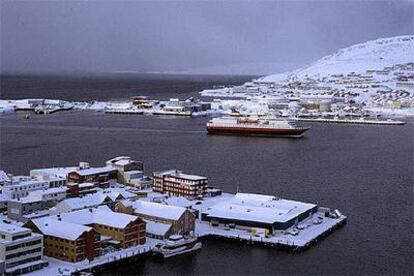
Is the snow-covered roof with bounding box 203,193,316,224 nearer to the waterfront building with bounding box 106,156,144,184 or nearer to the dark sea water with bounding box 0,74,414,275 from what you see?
the dark sea water with bounding box 0,74,414,275

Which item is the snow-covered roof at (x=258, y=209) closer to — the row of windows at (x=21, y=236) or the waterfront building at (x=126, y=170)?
the waterfront building at (x=126, y=170)

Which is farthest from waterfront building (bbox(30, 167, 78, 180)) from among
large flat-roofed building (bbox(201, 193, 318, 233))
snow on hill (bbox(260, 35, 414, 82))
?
snow on hill (bbox(260, 35, 414, 82))

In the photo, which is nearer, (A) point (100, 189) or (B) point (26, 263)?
(B) point (26, 263)

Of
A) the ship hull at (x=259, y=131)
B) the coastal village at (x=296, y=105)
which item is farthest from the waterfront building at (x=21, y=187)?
the coastal village at (x=296, y=105)

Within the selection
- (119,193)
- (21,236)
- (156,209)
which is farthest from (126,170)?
(21,236)

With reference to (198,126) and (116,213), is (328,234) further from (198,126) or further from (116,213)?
(198,126)

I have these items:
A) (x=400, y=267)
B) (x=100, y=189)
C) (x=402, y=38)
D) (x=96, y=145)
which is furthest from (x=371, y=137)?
(x=402, y=38)

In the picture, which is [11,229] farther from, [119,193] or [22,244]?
[119,193]
